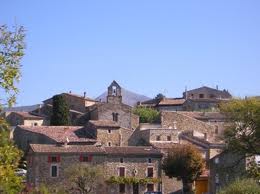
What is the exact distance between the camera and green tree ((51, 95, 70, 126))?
76562 mm

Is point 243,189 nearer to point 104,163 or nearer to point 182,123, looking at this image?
point 104,163

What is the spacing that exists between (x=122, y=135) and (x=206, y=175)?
42.8ft

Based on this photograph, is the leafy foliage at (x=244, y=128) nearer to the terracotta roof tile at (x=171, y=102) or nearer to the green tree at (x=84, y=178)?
the green tree at (x=84, y=178)

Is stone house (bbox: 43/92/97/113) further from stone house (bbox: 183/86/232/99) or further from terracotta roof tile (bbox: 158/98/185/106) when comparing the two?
stone house (bbox: 183/86/232/99)

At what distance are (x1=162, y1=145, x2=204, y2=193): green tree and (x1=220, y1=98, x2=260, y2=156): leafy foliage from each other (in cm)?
1650

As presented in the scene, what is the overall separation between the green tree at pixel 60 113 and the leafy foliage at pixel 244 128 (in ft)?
119

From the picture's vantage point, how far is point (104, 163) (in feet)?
196

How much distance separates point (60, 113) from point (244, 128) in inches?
1518

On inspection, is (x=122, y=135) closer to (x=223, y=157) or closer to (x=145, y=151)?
(x=145, y=151)

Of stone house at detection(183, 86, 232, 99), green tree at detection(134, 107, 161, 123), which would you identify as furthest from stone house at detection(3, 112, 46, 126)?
stone house at detection(183, 86, 232, 99)

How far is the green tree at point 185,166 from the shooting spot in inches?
2347

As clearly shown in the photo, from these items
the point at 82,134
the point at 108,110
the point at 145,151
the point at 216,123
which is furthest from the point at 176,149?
the point at 216,123

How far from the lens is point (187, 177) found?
60.0m

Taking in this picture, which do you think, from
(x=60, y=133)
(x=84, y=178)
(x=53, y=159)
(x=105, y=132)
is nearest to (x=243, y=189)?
(x=84, y=178)
